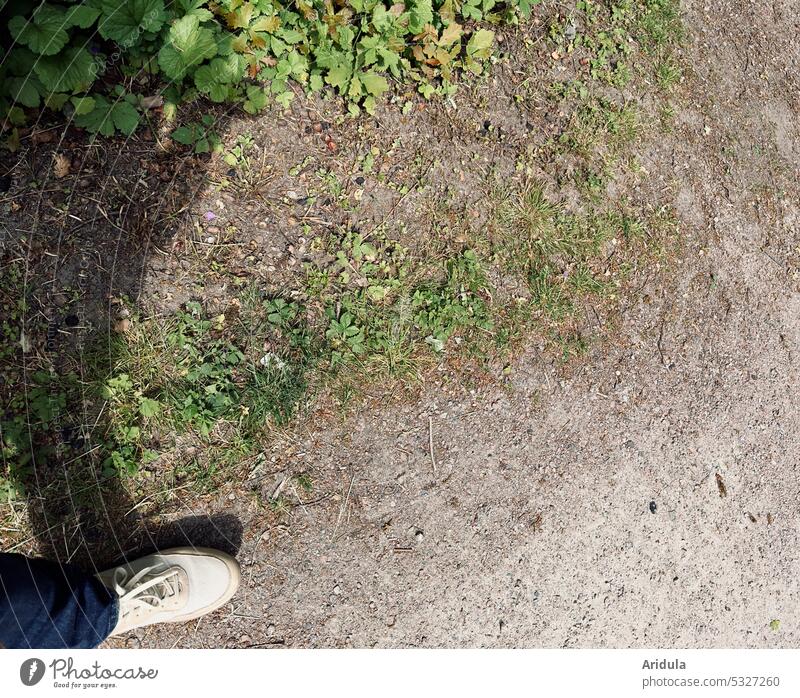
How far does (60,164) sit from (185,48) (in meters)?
0.75

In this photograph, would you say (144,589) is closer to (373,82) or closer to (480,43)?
(373,82)

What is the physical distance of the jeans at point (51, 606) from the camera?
7.05ft

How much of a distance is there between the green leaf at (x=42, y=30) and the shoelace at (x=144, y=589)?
87.1 inches

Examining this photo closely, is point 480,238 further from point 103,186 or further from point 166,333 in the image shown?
point 103,186

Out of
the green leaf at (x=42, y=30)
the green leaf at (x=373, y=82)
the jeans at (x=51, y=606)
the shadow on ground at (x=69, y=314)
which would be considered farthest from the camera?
the green leaf at (x=373, y=82)

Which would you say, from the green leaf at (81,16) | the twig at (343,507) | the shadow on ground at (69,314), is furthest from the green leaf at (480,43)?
the twig at (343,507)

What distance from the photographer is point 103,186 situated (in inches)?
102

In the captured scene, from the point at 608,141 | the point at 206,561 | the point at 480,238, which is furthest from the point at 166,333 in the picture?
the point at 608,141

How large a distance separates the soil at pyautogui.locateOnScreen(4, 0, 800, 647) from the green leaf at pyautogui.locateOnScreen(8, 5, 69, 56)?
2.48ft

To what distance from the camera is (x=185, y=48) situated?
250 cm

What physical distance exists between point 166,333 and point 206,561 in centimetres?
105

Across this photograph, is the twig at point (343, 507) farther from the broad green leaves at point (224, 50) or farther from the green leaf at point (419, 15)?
the green leaf at point (419, 15)

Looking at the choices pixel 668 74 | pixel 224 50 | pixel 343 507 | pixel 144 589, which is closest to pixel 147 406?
pixel 144 589

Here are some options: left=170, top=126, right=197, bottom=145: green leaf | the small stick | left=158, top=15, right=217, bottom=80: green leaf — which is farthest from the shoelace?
left=158, top=15, right=217, bottom=80: green leaf
